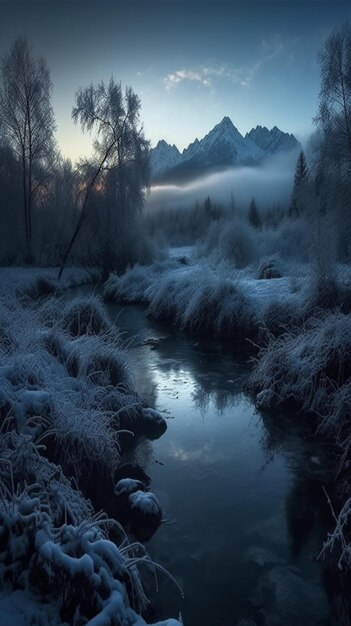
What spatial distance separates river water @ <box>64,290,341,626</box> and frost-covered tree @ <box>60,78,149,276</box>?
16.0m

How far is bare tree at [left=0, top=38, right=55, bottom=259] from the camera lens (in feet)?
62.8

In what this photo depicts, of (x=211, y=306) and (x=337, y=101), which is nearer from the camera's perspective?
(x=211, y=306)

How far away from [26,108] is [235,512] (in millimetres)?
20637

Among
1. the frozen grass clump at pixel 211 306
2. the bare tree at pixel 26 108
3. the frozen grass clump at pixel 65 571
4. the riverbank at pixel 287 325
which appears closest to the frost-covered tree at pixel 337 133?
the riverbank at pixel 287 325

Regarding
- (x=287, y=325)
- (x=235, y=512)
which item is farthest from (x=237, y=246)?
(x=235, y=512)

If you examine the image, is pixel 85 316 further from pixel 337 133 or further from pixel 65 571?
pixel 337 133

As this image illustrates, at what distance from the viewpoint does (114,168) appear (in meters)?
Result: 21.4

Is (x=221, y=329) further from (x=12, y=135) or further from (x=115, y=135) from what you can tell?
(x=12, y=135)

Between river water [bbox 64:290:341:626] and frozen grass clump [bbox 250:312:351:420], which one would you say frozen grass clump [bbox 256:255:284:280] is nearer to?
frozen grass clump [bbox 250:312:351:420]

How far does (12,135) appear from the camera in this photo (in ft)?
67.2

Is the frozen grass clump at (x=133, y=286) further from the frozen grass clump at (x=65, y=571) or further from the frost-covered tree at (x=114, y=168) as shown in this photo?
the frozen grass clump at (x=65, y=571)

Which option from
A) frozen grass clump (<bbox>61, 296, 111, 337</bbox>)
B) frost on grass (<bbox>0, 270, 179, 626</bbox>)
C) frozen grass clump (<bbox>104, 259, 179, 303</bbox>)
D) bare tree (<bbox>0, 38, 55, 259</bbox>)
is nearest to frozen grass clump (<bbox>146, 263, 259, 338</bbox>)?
frozen grass clump (<bbox>104, 259, 179, 303</bbox>)

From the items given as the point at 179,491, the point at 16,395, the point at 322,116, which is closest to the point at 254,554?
the point at 179,491

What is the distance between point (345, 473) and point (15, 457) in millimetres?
3500
